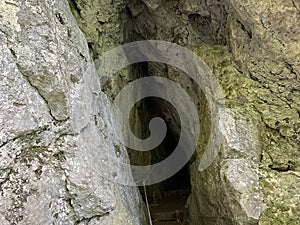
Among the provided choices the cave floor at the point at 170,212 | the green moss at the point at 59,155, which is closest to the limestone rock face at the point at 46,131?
the green moss at the point at 59,155

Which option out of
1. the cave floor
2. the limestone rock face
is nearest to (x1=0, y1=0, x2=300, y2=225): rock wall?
the limestone rock face

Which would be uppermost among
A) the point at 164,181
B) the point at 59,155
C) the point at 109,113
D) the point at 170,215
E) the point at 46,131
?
Answer: the point at 109,113

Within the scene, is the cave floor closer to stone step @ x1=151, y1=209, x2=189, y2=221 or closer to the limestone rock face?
stone step @ x1=151, y1=209, x2=189, y2=221

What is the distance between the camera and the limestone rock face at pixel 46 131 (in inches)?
97.1

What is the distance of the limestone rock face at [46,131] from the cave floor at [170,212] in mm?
2521

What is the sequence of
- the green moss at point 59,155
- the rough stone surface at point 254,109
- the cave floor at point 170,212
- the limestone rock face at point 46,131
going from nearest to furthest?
1. the limestone rock face at point 46,131
2. the green moss at point 59,155
3. the rough stone surface at point 254,109
4. the cave floor at point 170,212

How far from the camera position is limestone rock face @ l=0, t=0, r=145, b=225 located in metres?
2.47

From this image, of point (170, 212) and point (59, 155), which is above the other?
point (59, 155)

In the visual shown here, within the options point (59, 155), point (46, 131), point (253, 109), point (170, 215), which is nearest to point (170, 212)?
point (170, 215)

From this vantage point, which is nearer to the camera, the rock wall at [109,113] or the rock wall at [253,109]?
the rock wall at [109,113]

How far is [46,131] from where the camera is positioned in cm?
269

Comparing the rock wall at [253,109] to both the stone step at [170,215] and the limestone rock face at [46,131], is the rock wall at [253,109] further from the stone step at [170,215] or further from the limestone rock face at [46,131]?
the stone step at [170,215]

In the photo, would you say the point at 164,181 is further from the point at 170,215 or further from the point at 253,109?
the point at 253,109

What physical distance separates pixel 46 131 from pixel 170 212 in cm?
359
